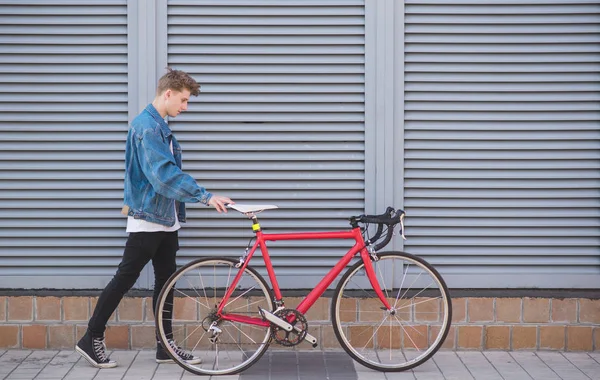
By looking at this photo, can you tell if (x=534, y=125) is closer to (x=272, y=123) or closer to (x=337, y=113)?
(x=337, y=113)

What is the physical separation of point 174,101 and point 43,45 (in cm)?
135

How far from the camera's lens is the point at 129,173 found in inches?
250

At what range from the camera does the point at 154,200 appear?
20.7ft

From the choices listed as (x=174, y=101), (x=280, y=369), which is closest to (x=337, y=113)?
(x=174, y=101)

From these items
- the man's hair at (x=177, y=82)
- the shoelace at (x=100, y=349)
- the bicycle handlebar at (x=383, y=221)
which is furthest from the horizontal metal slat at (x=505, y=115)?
the shoelace at (x=100, y=349)

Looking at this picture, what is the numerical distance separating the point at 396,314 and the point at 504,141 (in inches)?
59.5

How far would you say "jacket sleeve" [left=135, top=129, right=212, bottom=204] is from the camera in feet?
20.1

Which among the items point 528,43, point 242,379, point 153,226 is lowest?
point 242,379

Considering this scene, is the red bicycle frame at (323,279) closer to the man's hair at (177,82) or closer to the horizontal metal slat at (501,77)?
the man's hair at (177,82)

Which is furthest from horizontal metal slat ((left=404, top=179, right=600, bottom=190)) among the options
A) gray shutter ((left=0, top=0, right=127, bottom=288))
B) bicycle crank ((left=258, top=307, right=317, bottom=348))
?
gray shutter ((left=0, top=0, right=127, bottom=288))

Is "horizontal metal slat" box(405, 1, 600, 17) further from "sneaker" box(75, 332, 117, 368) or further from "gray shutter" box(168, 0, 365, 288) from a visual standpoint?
"sneaker" box(75, 332, 117, 368)

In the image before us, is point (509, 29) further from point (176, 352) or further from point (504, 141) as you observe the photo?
point (176, 352)

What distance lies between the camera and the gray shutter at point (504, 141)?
700cm

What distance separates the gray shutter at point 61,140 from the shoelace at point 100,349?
641 mm
